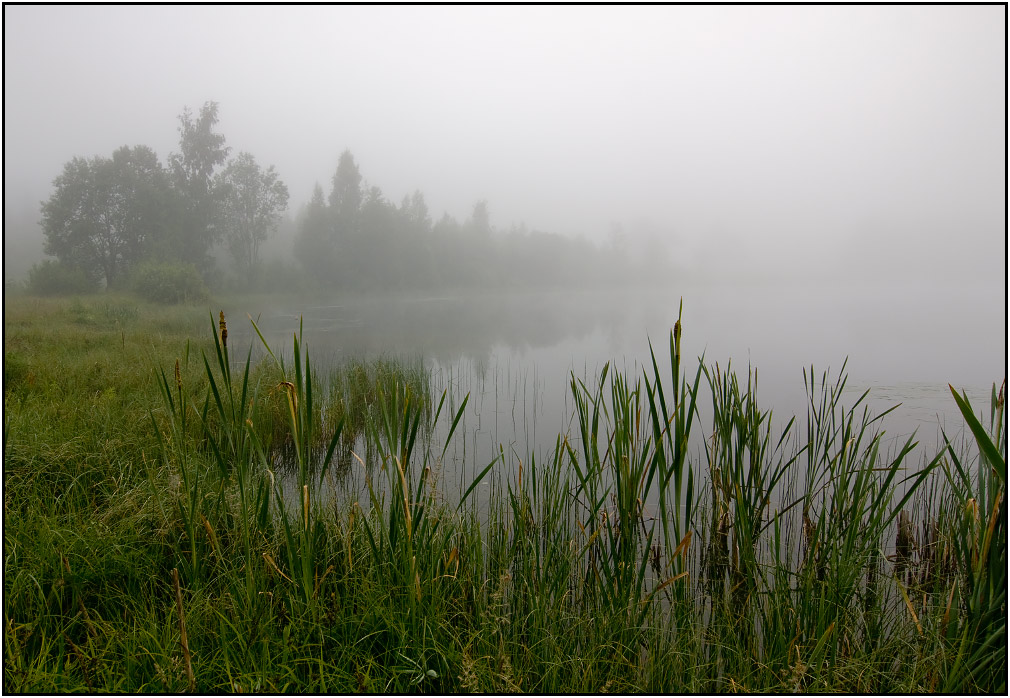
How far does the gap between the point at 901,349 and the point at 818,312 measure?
826 cm

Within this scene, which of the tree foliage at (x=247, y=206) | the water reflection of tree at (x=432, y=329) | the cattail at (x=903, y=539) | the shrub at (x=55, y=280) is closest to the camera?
the cattail at (x=903, y=539)

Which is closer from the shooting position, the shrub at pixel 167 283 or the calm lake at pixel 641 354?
the calm lake at pixel 641 354

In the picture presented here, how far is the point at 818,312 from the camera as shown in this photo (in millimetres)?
16266

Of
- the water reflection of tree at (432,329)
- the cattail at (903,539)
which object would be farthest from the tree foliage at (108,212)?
the cattail at (903,539)

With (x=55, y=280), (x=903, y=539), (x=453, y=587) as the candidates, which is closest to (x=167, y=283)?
(x=55, y=280)

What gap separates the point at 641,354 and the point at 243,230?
1985cm

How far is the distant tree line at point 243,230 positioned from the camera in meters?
17.5

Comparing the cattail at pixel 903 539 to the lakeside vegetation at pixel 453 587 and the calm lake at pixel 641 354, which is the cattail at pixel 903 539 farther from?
the calm lake at pixel 641 354

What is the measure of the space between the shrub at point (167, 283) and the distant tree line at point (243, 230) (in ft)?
0.45

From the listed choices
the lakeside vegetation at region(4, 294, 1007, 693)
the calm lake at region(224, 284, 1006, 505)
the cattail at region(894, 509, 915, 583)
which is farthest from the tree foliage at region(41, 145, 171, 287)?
the cattail at region(894, 509, 915, 583)

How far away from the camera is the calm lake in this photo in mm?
5156

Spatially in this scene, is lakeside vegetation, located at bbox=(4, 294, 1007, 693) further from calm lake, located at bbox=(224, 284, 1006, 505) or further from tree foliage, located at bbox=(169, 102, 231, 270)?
tree foliage, located at bbox=(169, 102, 231, 270)

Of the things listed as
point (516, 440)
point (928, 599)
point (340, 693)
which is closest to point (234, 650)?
point (340, 693)

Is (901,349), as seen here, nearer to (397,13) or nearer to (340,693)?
(397,13)
